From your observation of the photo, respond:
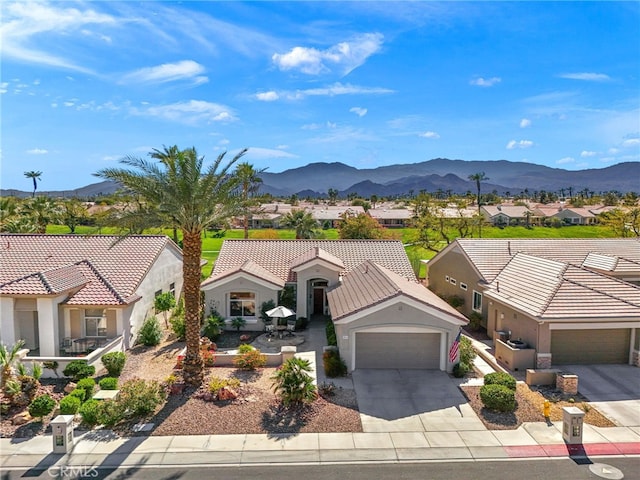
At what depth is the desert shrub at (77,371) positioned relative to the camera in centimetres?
1764

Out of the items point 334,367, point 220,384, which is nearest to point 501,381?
point 334,367

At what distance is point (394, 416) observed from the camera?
15.1 meters

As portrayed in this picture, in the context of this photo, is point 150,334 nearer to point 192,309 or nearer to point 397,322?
point 192,309

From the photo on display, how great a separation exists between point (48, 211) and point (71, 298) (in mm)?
42434

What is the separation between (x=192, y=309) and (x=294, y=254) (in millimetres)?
13686

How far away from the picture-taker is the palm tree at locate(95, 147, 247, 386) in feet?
54.1

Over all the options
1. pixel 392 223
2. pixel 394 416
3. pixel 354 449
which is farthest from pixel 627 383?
pixel 392 223

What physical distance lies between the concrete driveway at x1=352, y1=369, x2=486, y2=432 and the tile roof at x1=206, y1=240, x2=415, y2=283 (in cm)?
1042

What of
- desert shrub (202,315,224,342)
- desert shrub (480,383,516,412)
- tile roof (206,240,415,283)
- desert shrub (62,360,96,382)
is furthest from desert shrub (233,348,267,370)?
desert shrub (480,383,516,412)

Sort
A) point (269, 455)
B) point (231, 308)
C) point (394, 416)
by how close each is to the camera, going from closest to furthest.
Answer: point (269, 455), point (394, 416), point (231, 308)

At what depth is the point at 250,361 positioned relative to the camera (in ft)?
62.4

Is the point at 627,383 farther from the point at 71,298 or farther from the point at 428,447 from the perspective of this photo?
the point at 71,298

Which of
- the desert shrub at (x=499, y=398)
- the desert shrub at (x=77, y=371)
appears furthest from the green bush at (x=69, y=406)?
the desert shrub at (x=499, y=398)

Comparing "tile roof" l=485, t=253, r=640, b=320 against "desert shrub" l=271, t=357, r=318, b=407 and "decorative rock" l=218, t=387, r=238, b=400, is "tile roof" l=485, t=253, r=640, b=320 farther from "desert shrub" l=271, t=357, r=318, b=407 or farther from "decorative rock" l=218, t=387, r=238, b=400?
"decorative rock" l=218, t=387, r=238, b=400
